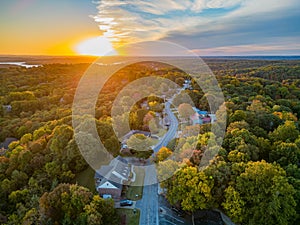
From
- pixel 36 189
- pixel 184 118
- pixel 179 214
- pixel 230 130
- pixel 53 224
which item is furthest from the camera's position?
pixel 184 118

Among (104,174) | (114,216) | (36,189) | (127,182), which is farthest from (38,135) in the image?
(114,216)

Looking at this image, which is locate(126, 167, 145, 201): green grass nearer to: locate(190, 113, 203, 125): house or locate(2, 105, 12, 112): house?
locate(190, 113, 203, 125): house

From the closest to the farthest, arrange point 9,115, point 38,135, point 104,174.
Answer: point 104,174
point 38,135
point 9,115

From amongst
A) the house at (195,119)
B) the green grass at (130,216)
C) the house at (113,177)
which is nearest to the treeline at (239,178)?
the green grass at (130,216)

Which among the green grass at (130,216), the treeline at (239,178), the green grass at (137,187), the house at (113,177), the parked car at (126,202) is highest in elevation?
the treeline at (239,178)

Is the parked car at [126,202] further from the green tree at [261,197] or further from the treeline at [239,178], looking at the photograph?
the green tree at [261,197]

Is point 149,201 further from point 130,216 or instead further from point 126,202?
point 130,216

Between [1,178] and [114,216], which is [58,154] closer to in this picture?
[1,178]

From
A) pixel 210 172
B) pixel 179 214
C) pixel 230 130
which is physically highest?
pixel 230 130
